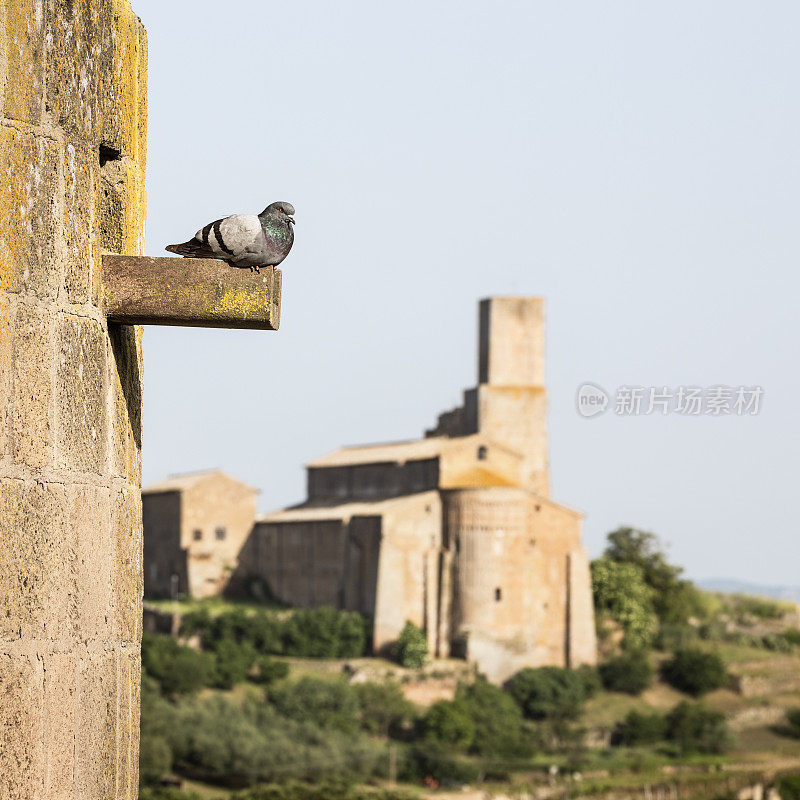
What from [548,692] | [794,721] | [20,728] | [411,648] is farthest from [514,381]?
[20,728]

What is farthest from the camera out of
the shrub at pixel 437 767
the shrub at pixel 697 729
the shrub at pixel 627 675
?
the shrub at pixel 627 675

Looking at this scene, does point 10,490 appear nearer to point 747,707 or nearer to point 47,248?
point 47,248

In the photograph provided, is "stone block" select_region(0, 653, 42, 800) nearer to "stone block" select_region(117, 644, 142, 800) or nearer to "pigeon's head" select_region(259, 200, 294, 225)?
"stone block" select_region(117, 644, 142, 800)

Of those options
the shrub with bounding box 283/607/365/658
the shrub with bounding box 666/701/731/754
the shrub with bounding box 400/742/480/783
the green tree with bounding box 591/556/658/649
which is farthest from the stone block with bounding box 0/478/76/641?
the green tree with bounding box 591/556/658/649

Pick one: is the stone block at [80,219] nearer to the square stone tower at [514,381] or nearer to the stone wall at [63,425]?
the stone wall at [63,425]

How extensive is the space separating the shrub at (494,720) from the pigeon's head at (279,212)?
1505 inches

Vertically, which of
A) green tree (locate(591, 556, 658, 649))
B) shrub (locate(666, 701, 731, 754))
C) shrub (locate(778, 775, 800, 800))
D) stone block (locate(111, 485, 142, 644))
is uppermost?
stone block (locate(111, 485, 142, 644))

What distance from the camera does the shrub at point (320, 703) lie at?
4041 centimetres

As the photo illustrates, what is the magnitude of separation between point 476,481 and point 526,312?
600 cm

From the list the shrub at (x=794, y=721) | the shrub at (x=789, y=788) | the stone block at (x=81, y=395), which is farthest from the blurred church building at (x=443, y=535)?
the stone block at (x=81, y=395)

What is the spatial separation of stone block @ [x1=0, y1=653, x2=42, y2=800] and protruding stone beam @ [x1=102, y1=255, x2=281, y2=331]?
0.73 metres

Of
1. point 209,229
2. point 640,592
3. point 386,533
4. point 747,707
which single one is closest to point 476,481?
point 386,533

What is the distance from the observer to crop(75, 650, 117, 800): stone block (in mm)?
3246

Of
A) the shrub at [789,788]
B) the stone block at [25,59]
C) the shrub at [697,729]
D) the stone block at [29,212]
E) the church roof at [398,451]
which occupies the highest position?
the church roof at [398,451]
